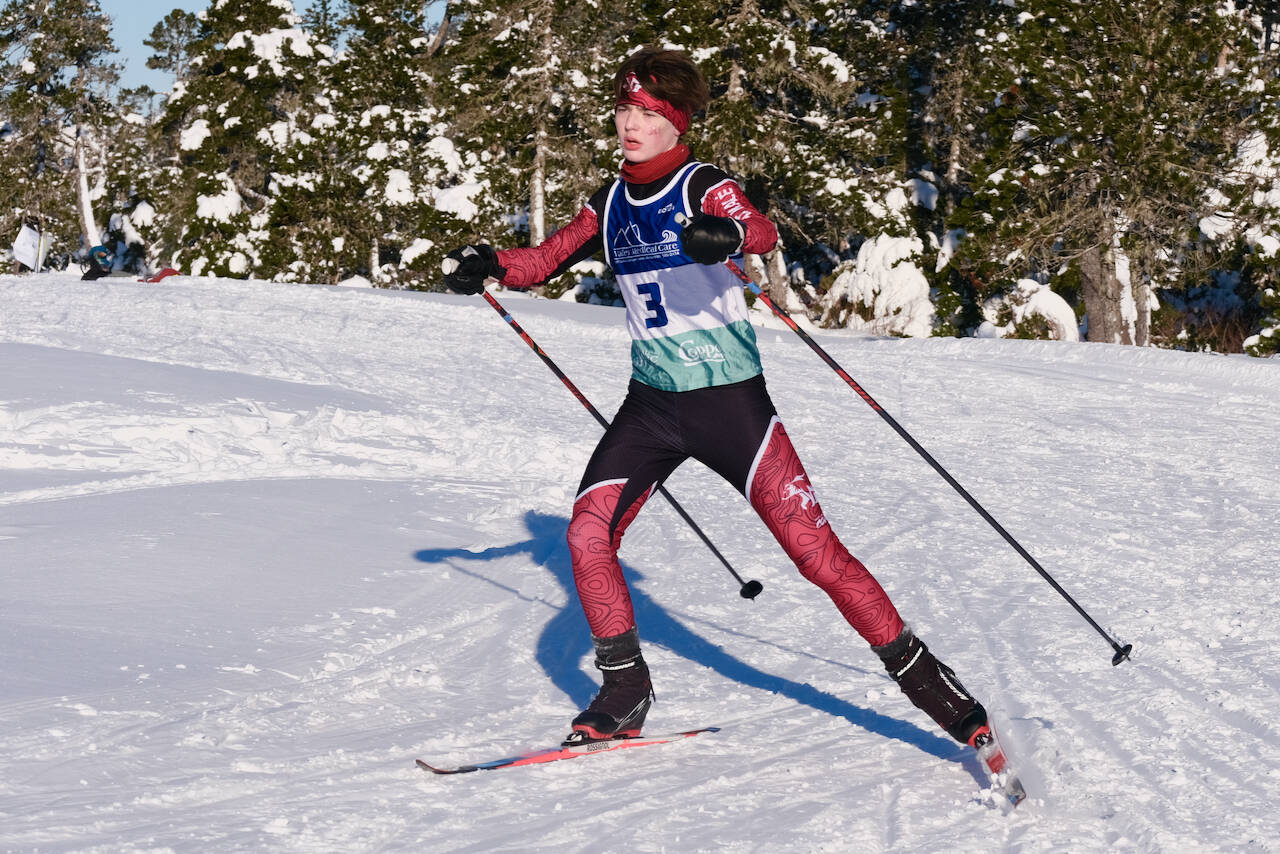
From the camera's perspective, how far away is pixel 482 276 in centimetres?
397

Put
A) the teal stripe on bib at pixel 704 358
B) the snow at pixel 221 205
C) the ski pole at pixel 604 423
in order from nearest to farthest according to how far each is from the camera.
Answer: the teal stripe on bib at pixel 704 358
the ski pole at pixel 604 423
the snow at pixel 221 205

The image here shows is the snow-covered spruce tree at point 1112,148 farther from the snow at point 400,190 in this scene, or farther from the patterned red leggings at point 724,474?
the patterned red leggings at point 724,474

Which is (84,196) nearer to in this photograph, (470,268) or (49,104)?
(49,104)

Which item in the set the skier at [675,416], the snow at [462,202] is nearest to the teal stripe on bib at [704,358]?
the skier at [675,416]

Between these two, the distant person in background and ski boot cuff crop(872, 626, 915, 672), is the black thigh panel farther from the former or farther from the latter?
the distant person in background

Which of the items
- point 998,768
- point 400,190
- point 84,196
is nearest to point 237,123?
point 400,190

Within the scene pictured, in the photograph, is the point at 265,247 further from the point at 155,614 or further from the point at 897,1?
the point at 155,614

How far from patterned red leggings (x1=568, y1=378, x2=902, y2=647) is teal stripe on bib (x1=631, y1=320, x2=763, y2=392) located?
33 mm

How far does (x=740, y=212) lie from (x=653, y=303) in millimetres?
361

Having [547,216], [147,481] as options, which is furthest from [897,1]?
[147,481]

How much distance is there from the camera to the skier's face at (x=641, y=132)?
3615 mm

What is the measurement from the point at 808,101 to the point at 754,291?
25.6 meters

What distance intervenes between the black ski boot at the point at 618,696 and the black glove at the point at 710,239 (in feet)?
3.59

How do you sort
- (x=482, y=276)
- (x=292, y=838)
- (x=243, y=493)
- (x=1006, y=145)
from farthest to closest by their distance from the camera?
(x=1006, y=145) < (x=243, y=493) < (x=482, y=276) < (x=292, y=838)
